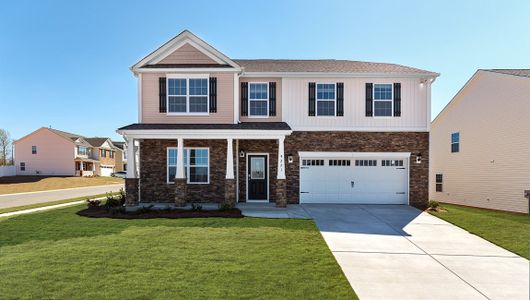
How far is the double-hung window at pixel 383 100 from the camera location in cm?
1395

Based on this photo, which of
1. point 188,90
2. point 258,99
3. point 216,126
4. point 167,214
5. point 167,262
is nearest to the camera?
point 167,262

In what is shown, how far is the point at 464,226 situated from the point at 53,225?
13.5 metres

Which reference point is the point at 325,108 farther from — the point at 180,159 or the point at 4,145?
the point at 4,145

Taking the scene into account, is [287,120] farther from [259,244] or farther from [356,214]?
[259,244]

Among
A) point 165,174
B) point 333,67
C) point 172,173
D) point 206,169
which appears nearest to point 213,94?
point 206,169

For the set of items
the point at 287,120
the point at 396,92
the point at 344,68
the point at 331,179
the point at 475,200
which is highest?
the point at 344,68

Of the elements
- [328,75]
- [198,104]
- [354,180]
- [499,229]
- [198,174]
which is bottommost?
[499,229]

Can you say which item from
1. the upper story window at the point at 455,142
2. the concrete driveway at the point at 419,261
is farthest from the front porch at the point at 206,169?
the upper story window at the point at 455,142

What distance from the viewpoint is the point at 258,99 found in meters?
14.1

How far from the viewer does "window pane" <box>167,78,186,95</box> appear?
13.6 m

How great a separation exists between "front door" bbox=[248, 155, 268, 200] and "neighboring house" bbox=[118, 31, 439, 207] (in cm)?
5

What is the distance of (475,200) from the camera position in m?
17.8

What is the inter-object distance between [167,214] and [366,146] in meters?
9.45

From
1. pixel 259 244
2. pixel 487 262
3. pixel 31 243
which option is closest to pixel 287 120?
pixel 259 244
